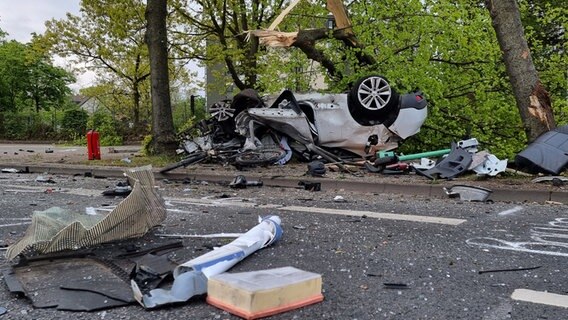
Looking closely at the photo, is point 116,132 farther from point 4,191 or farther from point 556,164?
point 556,164

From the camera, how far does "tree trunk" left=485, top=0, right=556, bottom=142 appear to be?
28.1 ft

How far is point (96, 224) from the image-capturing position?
156 inches

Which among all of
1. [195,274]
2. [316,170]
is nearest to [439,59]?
[316,170]

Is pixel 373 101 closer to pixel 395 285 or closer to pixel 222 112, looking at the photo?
pixel 222 112

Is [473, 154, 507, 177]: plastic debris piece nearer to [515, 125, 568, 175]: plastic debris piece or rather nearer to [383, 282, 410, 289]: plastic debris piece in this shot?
[515, 125, 568, 175]: plastic debris piece

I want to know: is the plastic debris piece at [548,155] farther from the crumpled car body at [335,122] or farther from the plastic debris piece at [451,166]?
the crumpled car body at [335,122]

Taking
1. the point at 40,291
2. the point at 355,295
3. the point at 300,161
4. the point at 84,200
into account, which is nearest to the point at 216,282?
the point at 355,295

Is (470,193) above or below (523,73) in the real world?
below

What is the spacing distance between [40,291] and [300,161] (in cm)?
866

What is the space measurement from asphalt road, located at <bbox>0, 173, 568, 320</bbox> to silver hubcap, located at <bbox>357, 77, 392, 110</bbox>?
406 cm

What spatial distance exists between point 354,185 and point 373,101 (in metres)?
3.49

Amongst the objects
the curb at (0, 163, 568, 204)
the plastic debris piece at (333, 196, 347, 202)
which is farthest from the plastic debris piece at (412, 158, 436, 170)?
the plastic debris piece at (333, 196, 347, 202)

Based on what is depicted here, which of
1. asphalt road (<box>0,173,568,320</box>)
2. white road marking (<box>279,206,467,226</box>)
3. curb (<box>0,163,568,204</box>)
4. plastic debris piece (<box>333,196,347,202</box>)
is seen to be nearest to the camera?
asphalt road (<box>0,173,568,320</box>)

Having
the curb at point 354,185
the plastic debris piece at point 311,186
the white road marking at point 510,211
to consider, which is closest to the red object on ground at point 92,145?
the curb at point 354,185
